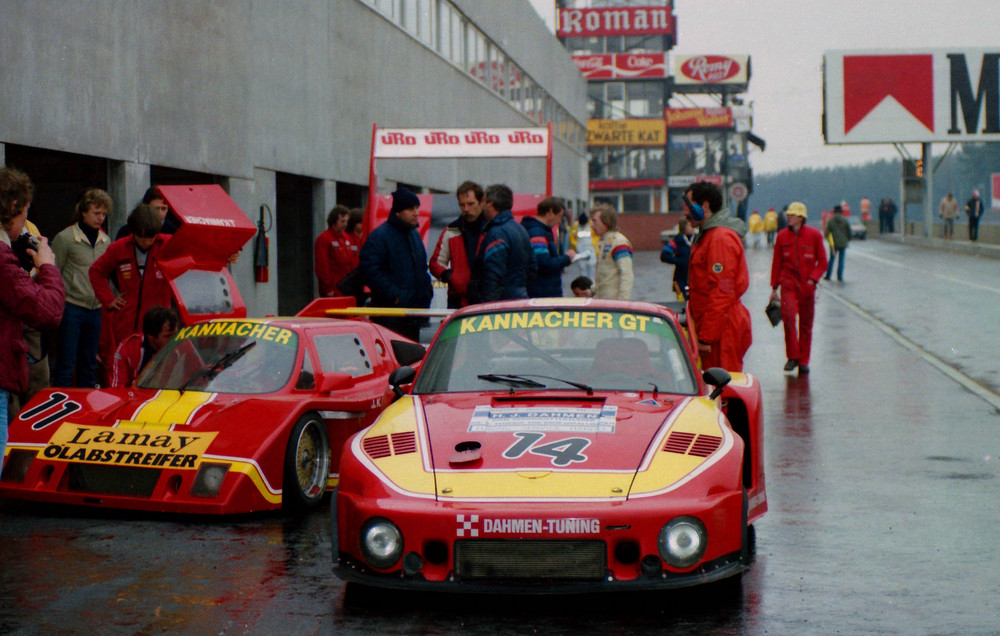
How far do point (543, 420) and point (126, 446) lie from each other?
2.56 meters

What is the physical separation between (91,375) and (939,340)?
470 inches

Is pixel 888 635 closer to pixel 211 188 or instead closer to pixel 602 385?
pixel 602 385

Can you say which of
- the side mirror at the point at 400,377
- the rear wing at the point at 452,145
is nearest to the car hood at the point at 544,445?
the side mirror at the point at 400,377

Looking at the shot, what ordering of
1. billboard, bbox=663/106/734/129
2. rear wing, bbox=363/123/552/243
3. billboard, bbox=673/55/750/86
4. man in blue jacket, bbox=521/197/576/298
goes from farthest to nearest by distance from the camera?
billboard, bbox=673/55/750/86
billboard, bbox=663/106/734/129
rear wing, bbox=363/123/552/243
man in blue jacket, bbox=521/197/576/298

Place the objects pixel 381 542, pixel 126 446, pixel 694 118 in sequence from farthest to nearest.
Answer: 1. pixel 694 118
2. pixel 126 446
3. pixel 381 542

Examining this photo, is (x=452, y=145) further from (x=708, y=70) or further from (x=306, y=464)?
(x=708, y=70)

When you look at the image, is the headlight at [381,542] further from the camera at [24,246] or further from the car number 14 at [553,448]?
the camera at [24,246]

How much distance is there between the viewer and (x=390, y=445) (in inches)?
212

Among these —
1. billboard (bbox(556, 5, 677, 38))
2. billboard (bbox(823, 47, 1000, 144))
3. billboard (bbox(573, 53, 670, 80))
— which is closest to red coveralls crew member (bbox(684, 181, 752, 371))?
billboard (bbox(823, 47, 1000, 144))

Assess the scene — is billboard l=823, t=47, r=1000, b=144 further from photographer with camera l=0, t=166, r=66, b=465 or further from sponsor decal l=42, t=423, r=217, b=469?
photographer with camera l=0, t=166, r=66, b=465

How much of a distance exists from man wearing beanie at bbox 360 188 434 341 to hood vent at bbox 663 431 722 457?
516cm

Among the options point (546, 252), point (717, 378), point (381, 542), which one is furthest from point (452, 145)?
point (381, 542)

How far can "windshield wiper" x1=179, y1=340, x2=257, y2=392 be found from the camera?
7527 millimetres

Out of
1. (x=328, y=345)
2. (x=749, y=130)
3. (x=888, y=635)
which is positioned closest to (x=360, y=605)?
(x=888, y=635)
